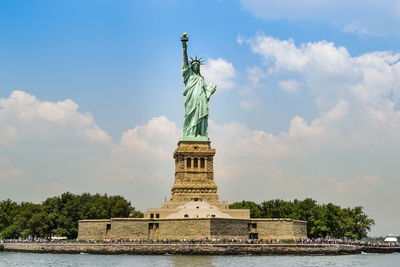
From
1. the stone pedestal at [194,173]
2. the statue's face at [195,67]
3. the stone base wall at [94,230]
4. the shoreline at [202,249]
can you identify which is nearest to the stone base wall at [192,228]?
the stone base wall at [94,230]

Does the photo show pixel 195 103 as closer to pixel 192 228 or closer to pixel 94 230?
A: pixel 192 228

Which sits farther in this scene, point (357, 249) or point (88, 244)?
point (357, 249)

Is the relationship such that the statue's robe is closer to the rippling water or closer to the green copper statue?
the green copper statue

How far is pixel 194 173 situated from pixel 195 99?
11105mm

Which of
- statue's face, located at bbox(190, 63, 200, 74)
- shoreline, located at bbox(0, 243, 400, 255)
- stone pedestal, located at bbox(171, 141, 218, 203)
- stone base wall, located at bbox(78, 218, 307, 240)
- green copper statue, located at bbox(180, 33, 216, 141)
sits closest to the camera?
shoreline, located at bbox(0, 243, 400, 255)

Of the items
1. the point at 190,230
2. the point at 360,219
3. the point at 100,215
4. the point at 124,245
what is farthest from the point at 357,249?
the point at 100,215

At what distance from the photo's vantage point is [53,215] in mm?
76062

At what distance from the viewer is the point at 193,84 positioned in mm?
76312

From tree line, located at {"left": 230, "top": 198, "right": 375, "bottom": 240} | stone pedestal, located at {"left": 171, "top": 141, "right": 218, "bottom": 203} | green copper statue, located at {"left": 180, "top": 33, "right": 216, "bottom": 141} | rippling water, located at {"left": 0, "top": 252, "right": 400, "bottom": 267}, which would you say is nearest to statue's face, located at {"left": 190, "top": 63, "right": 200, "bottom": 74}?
green copper statue, located at {"left": 180, "top": 33, "right": 216, "bottom": 141}

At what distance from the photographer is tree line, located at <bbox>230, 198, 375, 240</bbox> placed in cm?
7488

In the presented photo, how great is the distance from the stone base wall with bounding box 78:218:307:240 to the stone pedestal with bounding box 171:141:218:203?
8.64m

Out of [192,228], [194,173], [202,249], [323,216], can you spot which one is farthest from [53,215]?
[323,216]

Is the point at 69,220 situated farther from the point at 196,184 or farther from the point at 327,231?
the point at 327,231

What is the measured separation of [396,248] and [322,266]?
1294 inches
